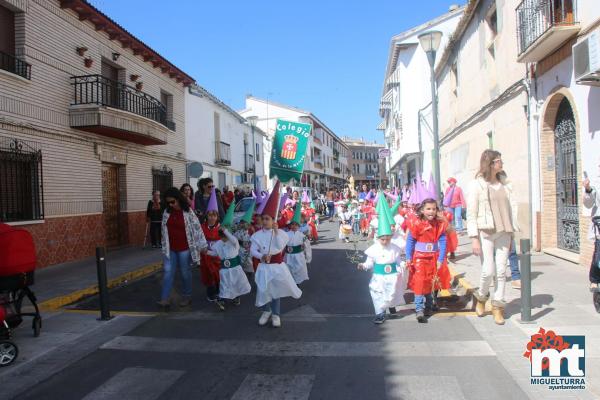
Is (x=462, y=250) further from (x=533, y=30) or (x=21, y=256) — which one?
(x=21, y=256)

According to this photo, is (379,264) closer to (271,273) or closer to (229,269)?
(271,273)

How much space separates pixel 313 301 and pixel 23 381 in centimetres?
407

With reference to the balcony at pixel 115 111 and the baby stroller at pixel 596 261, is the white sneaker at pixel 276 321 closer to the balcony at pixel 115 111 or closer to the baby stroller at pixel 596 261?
the baby stroller at pixel 596 261

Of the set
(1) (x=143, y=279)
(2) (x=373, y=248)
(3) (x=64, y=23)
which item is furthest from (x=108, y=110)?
(2) (x=373, y=248)

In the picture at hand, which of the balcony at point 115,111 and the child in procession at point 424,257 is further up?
the balcony at point 115,111

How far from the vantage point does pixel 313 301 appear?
756 cm

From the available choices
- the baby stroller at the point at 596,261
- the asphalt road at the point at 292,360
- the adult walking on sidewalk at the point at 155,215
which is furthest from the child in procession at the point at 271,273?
the adult walking on sidewalk at the point at 155,215

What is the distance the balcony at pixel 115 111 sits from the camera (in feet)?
41.9

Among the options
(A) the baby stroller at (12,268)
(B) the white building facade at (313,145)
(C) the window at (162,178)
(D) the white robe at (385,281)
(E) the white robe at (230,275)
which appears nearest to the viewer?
(A) the baby stroller at (12,268)

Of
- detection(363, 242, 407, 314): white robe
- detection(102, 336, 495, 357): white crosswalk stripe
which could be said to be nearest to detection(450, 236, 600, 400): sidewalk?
detection(102, 336, 495, 357): white crosswalk stripe

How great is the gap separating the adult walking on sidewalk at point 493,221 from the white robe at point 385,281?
0.95 m

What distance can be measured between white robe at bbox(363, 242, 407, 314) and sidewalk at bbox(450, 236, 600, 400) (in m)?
1.00

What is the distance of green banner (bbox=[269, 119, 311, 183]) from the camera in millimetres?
11211

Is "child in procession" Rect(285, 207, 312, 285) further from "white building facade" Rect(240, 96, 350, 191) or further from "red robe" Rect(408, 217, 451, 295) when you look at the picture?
"white building facade" Rect(240, 96, 350, 191)
